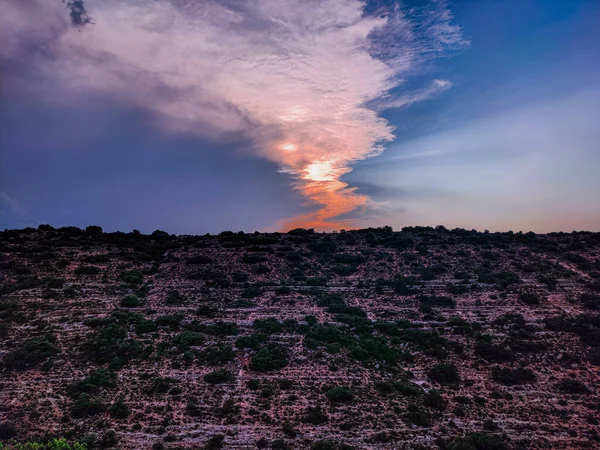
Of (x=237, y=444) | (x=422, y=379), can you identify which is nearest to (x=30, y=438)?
(x=237, y=444)

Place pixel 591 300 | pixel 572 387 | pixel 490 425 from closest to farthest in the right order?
pixel 490 425 < pixel 572 387 < pixel 591 300

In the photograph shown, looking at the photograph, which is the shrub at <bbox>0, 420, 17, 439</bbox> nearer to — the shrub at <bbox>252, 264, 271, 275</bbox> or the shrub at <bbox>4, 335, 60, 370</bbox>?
the shrub at <bbox>4, 335, 60, 370</bbox>

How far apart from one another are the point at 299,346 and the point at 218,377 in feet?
24.1

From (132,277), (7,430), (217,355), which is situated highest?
(132,277)

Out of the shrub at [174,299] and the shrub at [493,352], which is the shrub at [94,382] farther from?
the shrub at [493,352]

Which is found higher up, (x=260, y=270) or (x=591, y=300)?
(x=260, y=270)

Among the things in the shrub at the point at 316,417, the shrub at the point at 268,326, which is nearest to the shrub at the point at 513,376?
the shrub at the point at 316,417

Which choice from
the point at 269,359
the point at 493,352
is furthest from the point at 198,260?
the point at 493,352

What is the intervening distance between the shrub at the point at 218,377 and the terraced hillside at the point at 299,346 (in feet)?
0.44

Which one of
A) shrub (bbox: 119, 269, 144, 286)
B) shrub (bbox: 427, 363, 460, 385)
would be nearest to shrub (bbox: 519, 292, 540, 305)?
shrub (bbox: 427, 363, 460, 385)

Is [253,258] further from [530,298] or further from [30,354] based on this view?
[530,298]

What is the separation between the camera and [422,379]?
2703cm

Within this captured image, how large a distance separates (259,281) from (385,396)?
2124 cm

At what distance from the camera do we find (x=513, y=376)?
2688 centimetres
